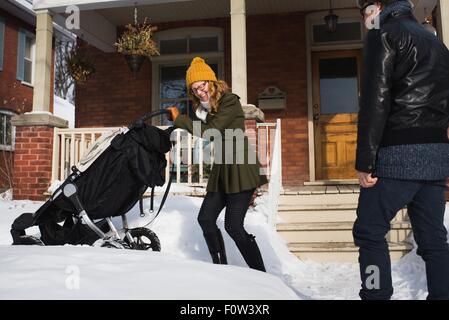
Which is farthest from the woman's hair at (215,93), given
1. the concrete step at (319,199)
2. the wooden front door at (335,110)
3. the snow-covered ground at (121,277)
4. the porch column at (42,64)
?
the wooden front door at (335,110)

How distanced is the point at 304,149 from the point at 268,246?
3.74 m

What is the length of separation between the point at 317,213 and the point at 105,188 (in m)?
2.85

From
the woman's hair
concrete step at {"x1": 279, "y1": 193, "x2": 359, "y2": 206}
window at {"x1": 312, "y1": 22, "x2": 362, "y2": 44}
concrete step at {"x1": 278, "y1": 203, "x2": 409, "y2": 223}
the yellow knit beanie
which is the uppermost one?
window at {"x1": 312, "y1": 22, "x2": 362, "y2": 44}

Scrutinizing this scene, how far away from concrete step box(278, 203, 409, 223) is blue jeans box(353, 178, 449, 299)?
3096mm

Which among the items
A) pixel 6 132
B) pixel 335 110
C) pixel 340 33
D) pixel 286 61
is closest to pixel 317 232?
pixel 335 110

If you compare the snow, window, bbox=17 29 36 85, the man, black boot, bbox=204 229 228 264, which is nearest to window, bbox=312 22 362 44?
black boot, bbox=204 229 228 264

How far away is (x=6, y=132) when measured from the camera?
13578 mm

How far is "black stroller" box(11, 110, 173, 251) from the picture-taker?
3.22 metres

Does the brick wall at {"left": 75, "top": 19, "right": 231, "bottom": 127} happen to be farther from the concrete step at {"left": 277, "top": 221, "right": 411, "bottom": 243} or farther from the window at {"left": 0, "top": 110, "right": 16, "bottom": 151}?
the window at {"left": 0, "top": 110, "right": 16, "bottom": 151}

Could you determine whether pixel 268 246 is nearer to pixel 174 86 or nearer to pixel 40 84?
pixel 40 84

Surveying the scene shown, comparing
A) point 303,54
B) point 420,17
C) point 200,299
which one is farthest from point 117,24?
point 200,299

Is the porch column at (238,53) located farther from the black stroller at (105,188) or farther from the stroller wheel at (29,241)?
the stroller wheel at (29,241)

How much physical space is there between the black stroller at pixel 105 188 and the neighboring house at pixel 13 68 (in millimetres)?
10682

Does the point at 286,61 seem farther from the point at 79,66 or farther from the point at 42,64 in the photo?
the point at 42,64
